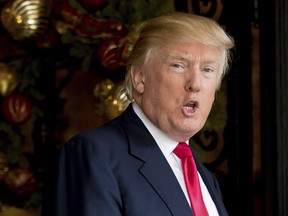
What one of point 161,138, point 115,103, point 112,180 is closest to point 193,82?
point 161,138

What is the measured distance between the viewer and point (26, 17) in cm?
327

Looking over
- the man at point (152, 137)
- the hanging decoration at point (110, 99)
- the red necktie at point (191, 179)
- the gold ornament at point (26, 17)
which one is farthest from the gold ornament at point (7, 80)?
the red necktie at point (191, 179)

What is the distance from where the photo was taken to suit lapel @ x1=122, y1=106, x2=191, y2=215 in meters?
1.73

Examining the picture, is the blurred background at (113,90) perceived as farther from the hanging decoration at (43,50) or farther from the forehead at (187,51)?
the forehead at (187,51)

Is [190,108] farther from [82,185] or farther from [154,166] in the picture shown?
[82,185]

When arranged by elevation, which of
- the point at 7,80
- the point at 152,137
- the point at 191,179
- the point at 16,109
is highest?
the point at 152,137

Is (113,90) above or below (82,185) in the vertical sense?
below

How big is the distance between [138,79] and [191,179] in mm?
279

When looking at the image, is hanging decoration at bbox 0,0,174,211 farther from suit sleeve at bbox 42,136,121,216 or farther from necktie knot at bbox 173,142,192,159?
suit sleeve at bbox 42,136,121,216

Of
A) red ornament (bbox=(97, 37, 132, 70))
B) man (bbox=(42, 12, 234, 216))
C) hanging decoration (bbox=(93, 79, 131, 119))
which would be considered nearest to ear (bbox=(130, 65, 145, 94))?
man (bbox=(42, 12, 234, 216))

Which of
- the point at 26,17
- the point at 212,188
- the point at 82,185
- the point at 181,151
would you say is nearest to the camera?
the point at 82,185

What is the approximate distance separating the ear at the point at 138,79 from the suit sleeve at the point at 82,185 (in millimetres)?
232

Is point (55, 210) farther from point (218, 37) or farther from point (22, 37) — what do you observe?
point (22, 37)

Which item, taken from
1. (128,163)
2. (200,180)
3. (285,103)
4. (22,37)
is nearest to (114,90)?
(22,37)
